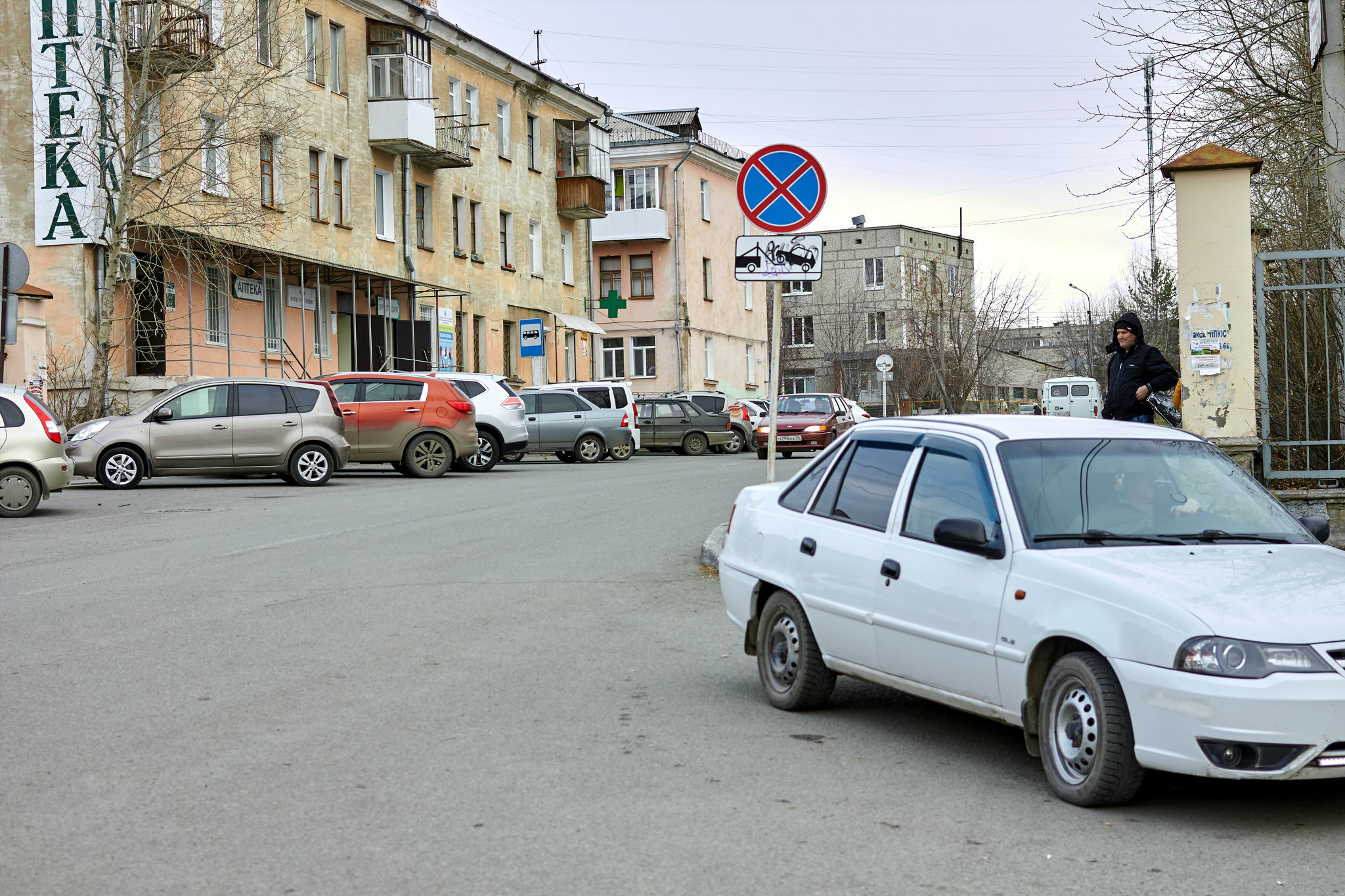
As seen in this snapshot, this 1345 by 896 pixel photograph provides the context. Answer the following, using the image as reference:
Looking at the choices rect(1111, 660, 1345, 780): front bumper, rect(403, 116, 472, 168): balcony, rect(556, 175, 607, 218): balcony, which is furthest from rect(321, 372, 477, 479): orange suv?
rect(556, 175, 607, 218): balcony

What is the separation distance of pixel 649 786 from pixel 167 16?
27587 mm

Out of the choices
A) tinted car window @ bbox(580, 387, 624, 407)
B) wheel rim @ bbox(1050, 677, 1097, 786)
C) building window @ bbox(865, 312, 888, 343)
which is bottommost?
wheel rim @ bbox(1050, 677, 1097, 786)

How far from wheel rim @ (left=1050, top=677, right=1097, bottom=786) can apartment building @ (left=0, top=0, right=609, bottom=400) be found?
978 inches

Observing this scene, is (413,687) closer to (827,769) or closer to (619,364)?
(827,769)

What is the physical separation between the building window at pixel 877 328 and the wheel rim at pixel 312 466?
58598 millimetres

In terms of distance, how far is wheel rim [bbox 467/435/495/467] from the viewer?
27188 millimetres

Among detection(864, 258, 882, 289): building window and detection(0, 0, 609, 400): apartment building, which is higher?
detection(864, 258, 882, 289): building window

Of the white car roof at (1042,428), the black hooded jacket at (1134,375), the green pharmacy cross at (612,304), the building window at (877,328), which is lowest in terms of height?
the white car roof at (1042,428)

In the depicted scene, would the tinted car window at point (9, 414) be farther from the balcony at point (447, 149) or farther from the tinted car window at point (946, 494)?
the balcony at point (447, 149)

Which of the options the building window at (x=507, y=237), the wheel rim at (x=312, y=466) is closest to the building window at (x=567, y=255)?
the building window at (x=507, y=237)

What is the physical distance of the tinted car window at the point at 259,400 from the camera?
22.1 metres

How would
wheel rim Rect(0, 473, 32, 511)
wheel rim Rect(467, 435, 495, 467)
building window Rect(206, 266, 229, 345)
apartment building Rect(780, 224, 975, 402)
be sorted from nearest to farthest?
wheel rim Rect(0, 473, 32, 511), wheel rim Rect(467, 435, 495, 467), building window Rect(206, 266, 229, 345), apartment building Rect(780, 224, 975, 402)

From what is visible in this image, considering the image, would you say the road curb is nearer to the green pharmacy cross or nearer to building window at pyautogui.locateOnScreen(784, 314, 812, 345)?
the green pharmacy cross

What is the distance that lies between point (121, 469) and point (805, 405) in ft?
68.7
